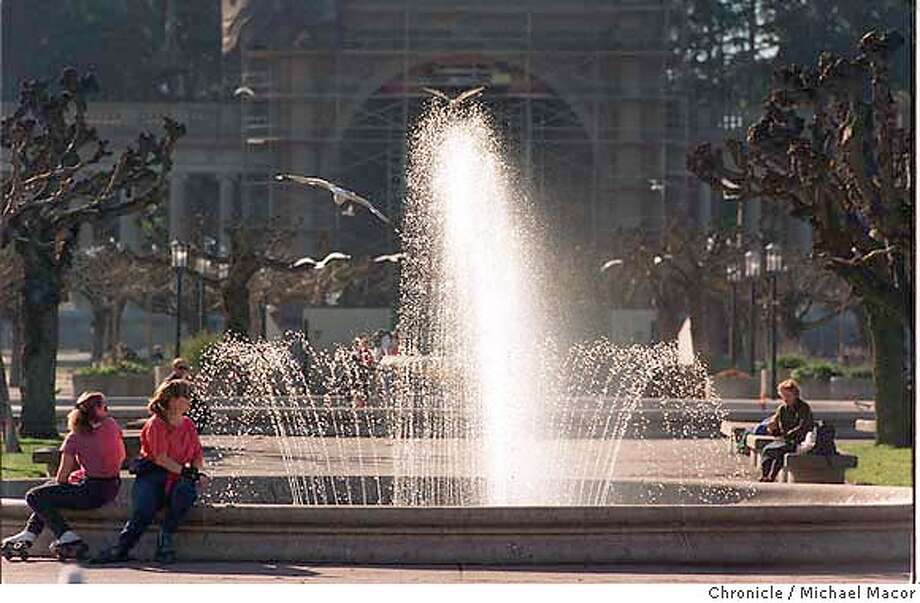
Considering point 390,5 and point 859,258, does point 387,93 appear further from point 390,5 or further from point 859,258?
point 859,258

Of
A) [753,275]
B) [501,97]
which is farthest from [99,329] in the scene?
[753,275]

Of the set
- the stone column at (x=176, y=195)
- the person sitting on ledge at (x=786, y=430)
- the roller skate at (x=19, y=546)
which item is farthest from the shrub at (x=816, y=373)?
the stone column at (x=176, y=195)

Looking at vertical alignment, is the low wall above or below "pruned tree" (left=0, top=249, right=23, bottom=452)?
below

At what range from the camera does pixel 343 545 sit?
12.9 meters

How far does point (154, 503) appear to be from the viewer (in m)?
13.0

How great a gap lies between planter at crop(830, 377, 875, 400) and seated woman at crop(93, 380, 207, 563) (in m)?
29.8

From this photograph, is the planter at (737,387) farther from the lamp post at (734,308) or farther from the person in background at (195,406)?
the person in background at (195,406)

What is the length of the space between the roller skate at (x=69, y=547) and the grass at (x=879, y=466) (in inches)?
294

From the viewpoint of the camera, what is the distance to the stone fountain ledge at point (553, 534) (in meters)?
12.8

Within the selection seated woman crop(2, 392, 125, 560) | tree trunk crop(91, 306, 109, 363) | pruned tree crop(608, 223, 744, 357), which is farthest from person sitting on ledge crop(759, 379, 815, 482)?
tree trunk crop(91, 306, 109, 363)

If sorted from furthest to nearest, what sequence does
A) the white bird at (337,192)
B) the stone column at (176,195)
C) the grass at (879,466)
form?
the stone column at (176,195) → the white bird at (337,192) → the grass at (879,466)

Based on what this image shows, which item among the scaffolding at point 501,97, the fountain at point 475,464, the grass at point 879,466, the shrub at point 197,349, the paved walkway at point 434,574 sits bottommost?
the paved walkway at point 434,574

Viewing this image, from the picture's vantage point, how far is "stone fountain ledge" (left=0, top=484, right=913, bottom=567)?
12828 millimetres

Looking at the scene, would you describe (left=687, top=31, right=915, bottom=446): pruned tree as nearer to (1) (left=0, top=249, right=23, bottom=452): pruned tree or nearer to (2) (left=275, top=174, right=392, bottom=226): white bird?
(2) (left=275, top=174, right=392, bottom=226): white bird
